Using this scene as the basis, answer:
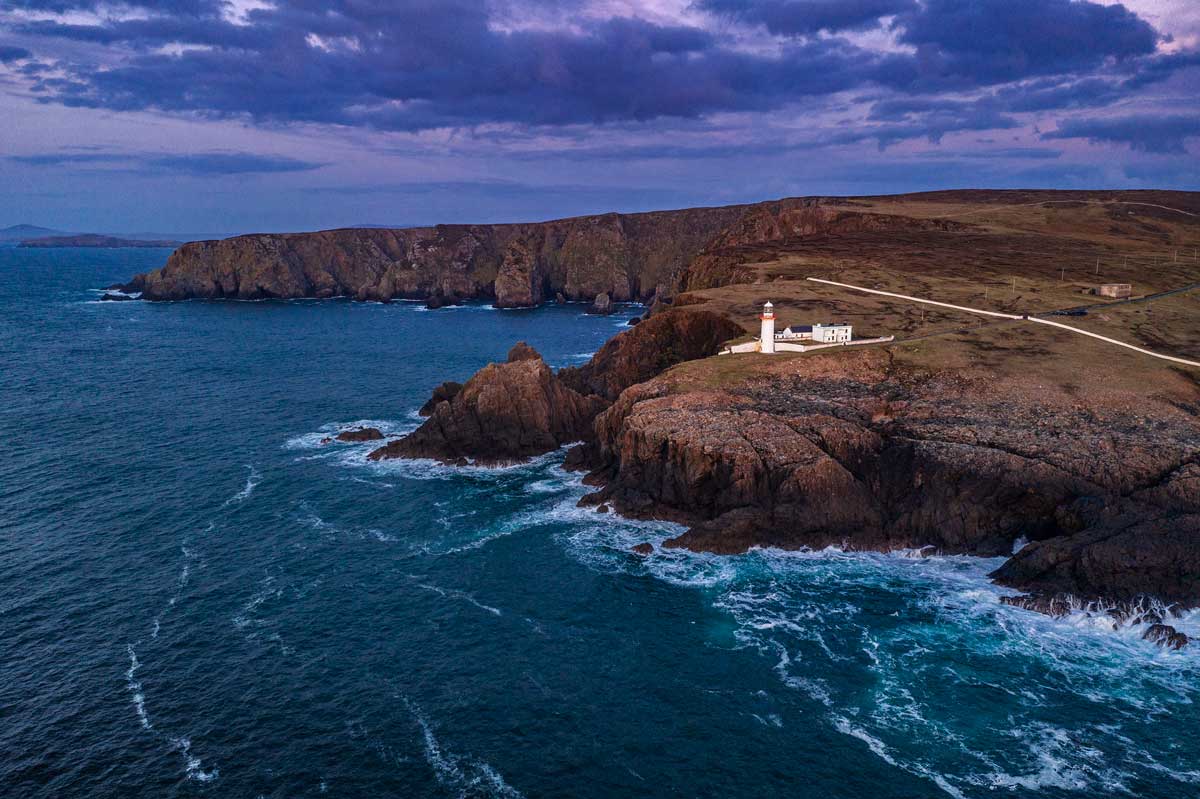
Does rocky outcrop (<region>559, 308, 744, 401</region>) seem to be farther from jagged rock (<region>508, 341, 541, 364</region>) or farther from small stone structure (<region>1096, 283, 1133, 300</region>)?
small stone structure (<region>1096, 283, 1133, 300</region>)

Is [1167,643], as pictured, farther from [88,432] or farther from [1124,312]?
[88,432]

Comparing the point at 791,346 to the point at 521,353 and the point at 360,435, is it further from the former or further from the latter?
the point at 360,435

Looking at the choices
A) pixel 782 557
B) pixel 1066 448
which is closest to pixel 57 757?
pixel 782 557

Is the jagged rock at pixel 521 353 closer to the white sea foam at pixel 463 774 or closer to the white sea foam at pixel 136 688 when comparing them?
the white sea foam at pixel 136 688

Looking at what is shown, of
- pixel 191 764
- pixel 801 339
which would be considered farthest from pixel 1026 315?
pixel 191 764

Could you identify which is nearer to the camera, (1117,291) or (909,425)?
(909,425)

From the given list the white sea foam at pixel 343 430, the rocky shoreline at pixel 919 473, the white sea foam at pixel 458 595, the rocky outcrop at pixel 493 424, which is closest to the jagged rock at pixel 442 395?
the white sea foam at pixel 343 430
